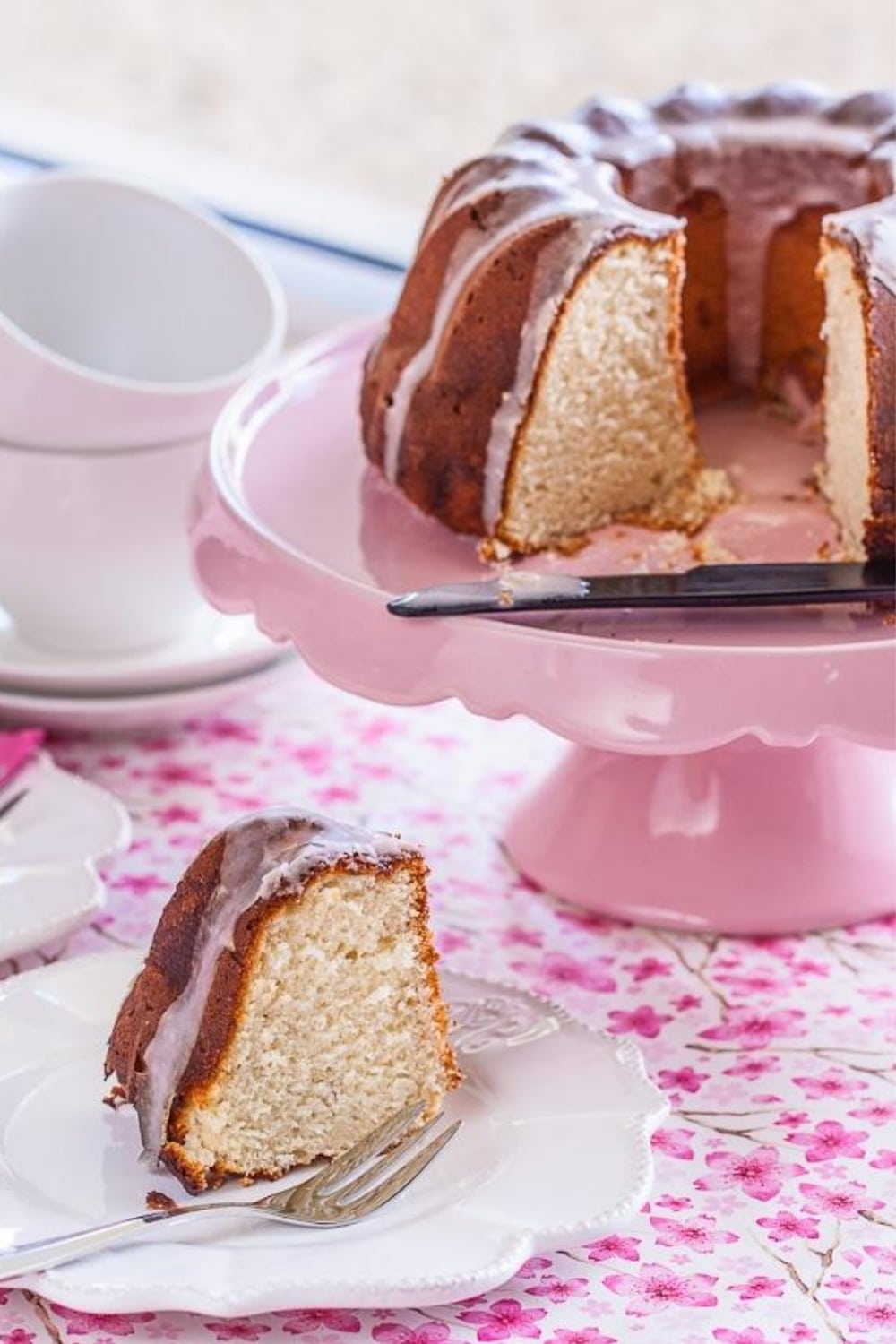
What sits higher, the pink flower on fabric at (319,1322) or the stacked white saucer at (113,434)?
the stacked white saucer at (113,434)

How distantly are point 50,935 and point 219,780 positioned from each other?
0.34 metres

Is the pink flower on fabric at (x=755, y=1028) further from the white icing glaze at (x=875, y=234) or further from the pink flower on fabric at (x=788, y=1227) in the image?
the white icing glaze at (x=875, y=234)

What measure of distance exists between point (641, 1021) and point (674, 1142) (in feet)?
0.46

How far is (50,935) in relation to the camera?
4.61 feet

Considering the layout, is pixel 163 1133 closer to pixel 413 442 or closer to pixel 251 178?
pixel 413 442

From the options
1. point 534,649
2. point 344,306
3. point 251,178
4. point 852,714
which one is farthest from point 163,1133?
point 251,178

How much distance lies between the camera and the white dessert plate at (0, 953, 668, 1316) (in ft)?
3.45

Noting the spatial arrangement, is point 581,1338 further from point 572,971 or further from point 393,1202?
point 572,971

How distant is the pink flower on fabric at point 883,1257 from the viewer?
115 cm

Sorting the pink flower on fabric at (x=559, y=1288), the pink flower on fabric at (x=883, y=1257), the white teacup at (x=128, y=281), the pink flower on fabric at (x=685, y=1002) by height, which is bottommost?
the pink flower on fabric at (x=559, y=1288)

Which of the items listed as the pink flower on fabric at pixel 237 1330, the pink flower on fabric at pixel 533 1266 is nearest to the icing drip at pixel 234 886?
the pink flower on fabric at pixel 237 1330

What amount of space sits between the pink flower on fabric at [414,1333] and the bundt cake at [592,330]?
557 millimetres

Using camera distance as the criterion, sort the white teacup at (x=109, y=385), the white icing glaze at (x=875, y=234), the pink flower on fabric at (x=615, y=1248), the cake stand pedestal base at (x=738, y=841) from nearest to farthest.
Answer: the pink flower on fabric at (x=615, y=1248)
the white icing glaze at (x=875, y=234)
the cake stand pedestal base at (x=738, y=841)
the white teacup at (x=109, y=385)

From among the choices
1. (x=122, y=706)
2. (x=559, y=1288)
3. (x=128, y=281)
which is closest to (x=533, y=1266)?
(x=559, y=1288)
